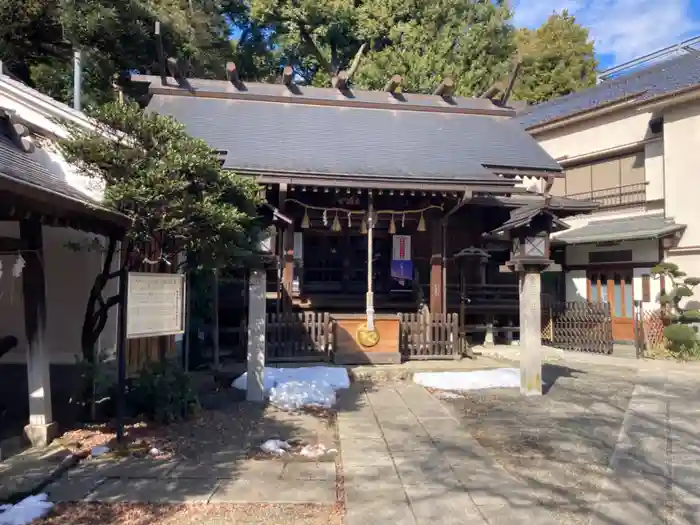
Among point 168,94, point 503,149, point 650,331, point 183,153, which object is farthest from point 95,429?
point 650,331

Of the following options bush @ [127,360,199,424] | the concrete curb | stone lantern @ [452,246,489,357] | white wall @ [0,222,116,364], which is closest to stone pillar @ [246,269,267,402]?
bush @ [127,360,199,424]

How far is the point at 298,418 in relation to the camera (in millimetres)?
7375

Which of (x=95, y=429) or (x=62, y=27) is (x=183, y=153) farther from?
(x=62, y=27)

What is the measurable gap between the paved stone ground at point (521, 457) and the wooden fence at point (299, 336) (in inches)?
71.1

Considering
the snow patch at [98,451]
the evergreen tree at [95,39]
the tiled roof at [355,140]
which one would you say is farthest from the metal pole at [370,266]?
the evergreen tree at [95,39]

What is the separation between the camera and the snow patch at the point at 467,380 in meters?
9.48

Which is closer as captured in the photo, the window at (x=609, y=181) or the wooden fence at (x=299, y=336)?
the wooden fence at (x=299, y=336)

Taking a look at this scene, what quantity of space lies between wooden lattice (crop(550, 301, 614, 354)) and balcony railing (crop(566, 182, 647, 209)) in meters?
4.44

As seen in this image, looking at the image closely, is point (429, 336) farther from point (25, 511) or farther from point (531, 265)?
point (25, 511)

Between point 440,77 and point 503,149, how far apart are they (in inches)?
316

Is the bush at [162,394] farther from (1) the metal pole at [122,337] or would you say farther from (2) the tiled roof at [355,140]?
(2) the tiled roof at [355,140]

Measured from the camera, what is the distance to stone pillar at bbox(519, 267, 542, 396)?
8.59 metres

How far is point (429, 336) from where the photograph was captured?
37.2 ft

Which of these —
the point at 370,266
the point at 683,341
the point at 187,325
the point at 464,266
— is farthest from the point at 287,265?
the point at 683,341
